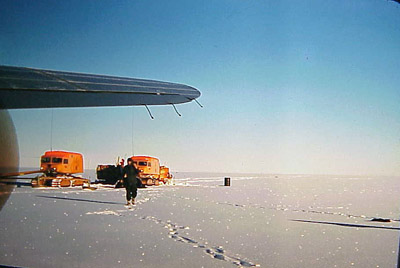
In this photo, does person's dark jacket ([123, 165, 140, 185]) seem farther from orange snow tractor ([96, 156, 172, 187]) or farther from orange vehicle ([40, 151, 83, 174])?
orange vehicle ([40, 151, 83, 174])

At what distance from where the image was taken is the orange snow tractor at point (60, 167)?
422cm

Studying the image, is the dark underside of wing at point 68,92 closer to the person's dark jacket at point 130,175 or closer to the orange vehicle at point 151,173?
the person's dark jacket at point 130,175

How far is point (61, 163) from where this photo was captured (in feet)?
13.9

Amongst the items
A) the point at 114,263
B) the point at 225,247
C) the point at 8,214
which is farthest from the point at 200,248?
the point at 8,214

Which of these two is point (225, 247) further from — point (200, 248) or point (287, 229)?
point (287, 229)

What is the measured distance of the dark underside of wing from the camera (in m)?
1.15

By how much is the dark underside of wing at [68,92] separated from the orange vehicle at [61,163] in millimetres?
2783

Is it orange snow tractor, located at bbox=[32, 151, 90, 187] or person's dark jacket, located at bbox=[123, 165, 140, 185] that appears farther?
orange snow tractor, located at bbox=[32, 151, 90, 187]

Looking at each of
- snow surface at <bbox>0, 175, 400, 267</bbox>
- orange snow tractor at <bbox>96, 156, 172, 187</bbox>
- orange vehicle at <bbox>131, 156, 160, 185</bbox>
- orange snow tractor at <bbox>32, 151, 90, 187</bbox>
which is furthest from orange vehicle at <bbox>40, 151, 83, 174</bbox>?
orange vehicle at <bbox>131, 156, 160, 185</bbox>

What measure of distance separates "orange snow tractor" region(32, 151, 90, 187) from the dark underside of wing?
2.68 m

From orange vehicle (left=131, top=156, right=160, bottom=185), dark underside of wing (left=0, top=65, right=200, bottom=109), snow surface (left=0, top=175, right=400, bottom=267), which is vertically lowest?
snow surface (left=0, top=175, right=400, bottom=267)

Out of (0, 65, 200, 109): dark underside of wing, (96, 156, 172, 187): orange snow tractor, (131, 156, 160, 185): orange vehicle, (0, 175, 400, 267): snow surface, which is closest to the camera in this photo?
(0, 65, 200, 109): dark underside of wing

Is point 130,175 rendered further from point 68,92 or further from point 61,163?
point 68,92

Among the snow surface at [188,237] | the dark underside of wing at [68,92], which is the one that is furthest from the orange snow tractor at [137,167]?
the dark underside of wing at [68,92]
